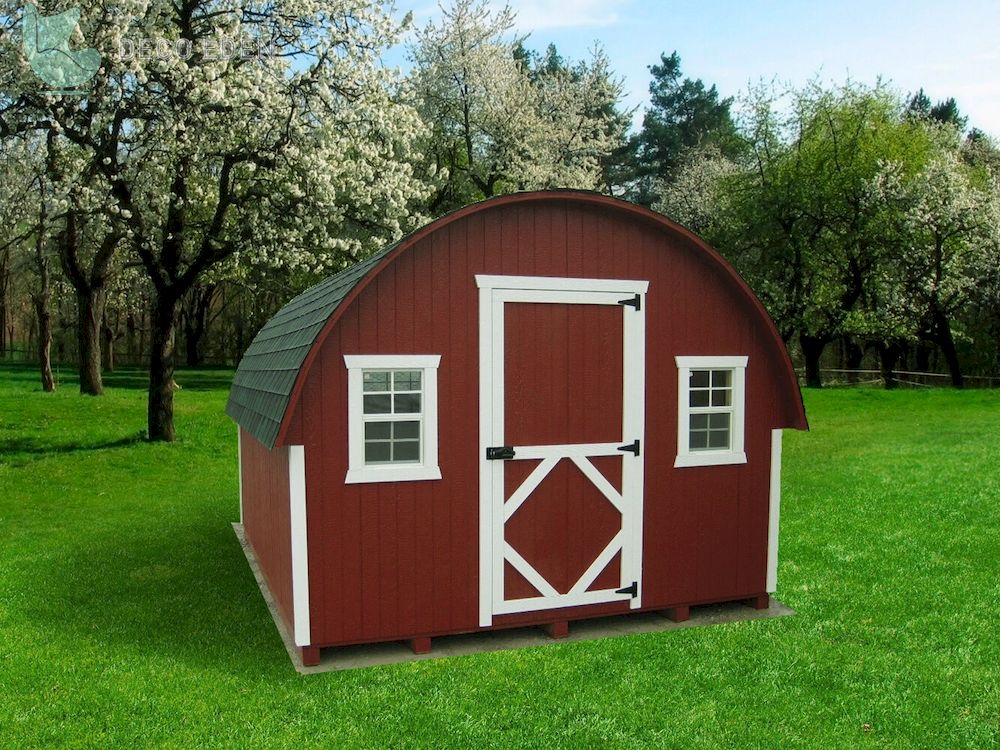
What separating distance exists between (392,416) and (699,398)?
289 cm

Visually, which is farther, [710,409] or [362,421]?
[710,409]

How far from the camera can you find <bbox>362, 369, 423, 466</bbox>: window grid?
272 inches

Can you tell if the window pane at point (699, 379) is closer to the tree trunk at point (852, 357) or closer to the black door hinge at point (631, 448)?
the black door hinge at point (631, 448)

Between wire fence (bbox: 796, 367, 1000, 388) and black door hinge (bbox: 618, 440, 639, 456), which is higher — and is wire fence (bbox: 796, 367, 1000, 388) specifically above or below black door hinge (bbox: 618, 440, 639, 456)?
below

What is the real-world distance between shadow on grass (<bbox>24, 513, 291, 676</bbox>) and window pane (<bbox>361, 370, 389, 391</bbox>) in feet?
7.44

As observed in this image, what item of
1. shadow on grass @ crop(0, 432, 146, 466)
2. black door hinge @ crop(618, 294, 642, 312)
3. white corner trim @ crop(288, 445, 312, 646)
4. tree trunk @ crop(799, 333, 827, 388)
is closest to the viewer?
white corner trim @ crop(288, 445, 312, 646)

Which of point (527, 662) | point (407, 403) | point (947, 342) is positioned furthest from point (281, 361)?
point (947, 342)

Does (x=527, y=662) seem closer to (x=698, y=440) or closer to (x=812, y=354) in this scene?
(x=698, y=440)

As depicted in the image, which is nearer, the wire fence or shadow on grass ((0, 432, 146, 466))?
shadow on grass ((0, 432, 146, 466))

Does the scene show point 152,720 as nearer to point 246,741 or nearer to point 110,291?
point 246,741

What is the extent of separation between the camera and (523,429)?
7281 mm

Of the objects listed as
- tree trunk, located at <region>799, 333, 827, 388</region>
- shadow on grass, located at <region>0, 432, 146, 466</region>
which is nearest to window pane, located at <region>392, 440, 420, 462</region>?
shadow on grass, located at <region>0, 432, 146, 466</region>

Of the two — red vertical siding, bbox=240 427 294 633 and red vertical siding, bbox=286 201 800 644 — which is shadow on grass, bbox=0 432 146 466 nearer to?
red vertical siding, bbox=240 427 294 633

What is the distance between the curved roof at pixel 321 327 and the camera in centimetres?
651
